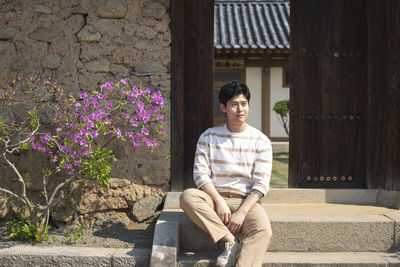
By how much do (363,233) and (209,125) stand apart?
1687mm

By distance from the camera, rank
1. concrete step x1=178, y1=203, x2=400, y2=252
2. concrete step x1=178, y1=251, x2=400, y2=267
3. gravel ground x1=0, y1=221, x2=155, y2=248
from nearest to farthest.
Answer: concrete step x1=178, y1=251, x2=400, y2=267
concrete step x1=178, y1=203, x2=400, y2=252
gravel ground x1=0, y1=221, x2=155, y2=248

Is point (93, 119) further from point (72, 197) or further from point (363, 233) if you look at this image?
point (363, 233)

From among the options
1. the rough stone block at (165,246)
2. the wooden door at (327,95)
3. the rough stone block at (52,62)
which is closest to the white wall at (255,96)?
the wooden door at (327,95)

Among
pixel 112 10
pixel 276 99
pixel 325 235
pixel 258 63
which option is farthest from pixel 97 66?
pixel 276 99

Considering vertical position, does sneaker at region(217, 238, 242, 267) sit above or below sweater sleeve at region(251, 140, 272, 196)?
below

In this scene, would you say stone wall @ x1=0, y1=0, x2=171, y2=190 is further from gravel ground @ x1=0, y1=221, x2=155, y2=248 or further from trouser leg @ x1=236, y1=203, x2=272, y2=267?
trouser leg @ x1=236, y1=203, x2=272, y2=267

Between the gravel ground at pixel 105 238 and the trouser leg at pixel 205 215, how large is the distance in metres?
0.65

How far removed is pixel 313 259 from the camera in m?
3.15

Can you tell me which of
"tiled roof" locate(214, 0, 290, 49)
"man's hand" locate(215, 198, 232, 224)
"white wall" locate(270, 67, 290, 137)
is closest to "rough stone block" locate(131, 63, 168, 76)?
"man's hand" locate(215, 198, 232, 224)

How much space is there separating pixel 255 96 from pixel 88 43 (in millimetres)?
8295

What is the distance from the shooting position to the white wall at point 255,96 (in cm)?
1165

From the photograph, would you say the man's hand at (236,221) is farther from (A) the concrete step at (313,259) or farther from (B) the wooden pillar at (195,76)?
(B) the wooden pillar at (195,76)

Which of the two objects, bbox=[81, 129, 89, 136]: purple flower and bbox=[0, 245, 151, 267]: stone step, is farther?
bbox=[81, 129, 89, 136]: purple flower

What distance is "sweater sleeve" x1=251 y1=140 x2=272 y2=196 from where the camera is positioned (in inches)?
122
